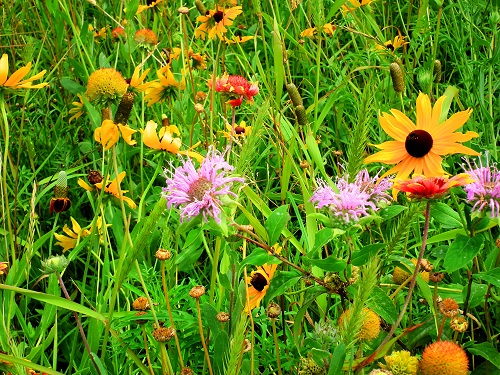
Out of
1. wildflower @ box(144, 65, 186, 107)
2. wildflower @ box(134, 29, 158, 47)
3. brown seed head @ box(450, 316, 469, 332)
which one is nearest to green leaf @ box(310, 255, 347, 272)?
brown seed head @ box(450, 316, 469, 332)

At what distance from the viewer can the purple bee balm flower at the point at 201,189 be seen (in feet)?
2.23

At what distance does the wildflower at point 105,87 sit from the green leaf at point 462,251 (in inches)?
23.3

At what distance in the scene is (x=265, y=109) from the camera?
2.19 ft

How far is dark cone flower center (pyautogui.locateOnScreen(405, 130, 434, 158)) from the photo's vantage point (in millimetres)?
755

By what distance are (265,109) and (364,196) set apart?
0.15 meters

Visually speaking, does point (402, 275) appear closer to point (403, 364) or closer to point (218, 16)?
point (403, 364)

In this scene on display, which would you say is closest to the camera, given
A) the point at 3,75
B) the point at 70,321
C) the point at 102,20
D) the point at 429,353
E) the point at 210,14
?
the point at 429,353

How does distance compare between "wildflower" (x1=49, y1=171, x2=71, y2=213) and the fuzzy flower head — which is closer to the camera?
the fuzzy flower head

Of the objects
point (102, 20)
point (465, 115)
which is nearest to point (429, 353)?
point (465, 115)

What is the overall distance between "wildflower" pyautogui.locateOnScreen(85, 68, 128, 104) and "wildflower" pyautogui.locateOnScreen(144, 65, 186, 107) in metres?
0.39

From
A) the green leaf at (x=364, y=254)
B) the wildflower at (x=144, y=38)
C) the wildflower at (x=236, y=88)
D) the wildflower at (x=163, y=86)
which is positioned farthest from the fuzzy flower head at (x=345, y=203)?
the wildflower at (x=144, y=38)

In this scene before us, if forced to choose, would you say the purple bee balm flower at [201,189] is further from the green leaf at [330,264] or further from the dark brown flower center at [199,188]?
the green leaf at [330,264]

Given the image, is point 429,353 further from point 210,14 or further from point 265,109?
point 210,14

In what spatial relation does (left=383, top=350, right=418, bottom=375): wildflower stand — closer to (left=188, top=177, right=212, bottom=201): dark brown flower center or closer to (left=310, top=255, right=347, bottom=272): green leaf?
(left=310, top=255, right=347, bottom=272): green leaf
